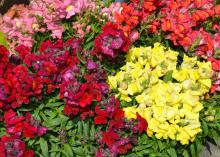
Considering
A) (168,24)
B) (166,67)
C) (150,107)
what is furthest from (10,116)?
(168,24)

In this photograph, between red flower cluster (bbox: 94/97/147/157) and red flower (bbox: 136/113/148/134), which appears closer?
red flower cluster (bbox: 94/97/147/157)

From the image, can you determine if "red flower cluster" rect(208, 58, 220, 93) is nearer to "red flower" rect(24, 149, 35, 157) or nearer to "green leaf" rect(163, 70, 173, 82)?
"green leaf" rect(163, 70, 173, 82)

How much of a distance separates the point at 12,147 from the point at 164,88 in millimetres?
1283

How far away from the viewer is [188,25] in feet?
14.3

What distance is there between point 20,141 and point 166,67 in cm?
139

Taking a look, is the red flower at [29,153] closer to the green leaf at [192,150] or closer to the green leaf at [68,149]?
the green leaf at [68,149]

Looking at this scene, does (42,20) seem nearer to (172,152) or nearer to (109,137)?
(109,137)

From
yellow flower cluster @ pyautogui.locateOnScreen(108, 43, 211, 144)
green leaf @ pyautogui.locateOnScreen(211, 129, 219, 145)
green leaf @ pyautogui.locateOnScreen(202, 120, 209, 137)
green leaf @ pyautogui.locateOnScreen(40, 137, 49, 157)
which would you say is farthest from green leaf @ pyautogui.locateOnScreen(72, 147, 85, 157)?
green leaf @ pyautogui.locateOnScreen(211, 129, 219, 145)

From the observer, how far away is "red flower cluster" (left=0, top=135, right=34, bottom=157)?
3.34 meters

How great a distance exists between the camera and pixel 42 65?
377 centimetres

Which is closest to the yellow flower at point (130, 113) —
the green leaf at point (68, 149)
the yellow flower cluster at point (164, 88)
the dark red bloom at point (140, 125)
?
the yellow flower cluster at point (164, 88)

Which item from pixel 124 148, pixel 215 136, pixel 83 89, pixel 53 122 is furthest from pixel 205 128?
pixel 53 122

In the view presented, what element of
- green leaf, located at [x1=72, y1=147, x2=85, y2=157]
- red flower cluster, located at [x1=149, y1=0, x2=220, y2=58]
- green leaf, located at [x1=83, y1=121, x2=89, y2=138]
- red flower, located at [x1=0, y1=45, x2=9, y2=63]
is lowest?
green leaf, located at [x1=72, y1=147, x2=85, y2=157]

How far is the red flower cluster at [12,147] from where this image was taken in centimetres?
334
